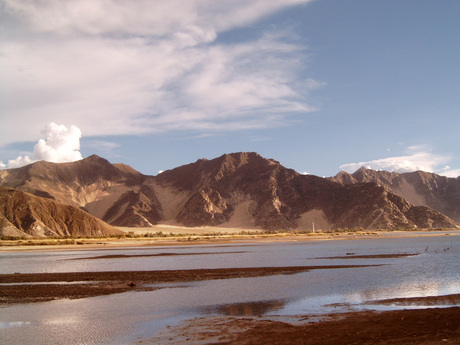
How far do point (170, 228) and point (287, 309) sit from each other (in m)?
165

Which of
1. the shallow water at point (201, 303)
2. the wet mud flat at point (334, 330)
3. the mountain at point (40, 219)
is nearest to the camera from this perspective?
the wet mud flat at point (334, 330)

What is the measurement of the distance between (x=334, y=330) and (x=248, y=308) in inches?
251

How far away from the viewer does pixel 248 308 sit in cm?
2188

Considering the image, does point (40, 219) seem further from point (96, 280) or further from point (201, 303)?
point (201, 303)

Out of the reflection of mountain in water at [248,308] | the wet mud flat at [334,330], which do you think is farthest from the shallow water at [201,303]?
the wet mud flat at [334,330]

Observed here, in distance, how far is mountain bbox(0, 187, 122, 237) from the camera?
10931 cm

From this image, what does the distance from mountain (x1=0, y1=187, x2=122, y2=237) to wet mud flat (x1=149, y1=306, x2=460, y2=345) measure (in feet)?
316

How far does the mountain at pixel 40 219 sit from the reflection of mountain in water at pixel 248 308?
304 feet

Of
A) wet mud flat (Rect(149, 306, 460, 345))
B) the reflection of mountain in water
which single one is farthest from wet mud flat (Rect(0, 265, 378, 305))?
wet mud flat (Rect(149, 306, 460, 345))

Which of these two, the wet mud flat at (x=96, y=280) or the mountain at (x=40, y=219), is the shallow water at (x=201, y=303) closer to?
the wet mud flat at (x=96, y=280)

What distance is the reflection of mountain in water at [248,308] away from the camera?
68.2 feet

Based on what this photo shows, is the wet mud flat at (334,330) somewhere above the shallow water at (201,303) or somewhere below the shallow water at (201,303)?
above

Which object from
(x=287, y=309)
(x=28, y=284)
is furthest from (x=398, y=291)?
(x=28, y=284)

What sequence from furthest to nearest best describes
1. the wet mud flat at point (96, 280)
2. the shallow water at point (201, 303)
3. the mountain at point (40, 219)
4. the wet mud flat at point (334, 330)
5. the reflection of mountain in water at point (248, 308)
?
the mountain at point (40, 219) → the wet mud flat at point (96, 280) → the reflection of mountain in water at point (248, 308) → the shallow water at point (201, 303) → the wet mud flat at point (334, 330)
